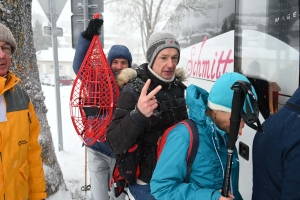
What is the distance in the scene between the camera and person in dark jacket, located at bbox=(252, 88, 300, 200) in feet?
3.57

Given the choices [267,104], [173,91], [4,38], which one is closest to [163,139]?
[173,91]

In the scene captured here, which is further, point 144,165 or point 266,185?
point 144,165

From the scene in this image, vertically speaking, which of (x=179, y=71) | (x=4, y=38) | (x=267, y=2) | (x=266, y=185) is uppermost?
(x=267, y=2)

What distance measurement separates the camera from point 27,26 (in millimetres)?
3500

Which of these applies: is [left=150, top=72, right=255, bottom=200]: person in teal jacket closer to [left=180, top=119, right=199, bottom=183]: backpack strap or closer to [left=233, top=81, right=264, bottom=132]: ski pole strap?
[left=180, top=119, right=199, bottom=183]: backpack strap

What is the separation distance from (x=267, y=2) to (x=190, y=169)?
5.10 feet

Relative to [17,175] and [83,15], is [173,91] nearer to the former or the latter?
[17,175]

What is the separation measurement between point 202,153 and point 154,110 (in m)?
0.46

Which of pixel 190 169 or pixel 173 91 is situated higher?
pixel 173 91

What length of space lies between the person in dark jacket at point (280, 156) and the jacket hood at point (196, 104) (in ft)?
1.12

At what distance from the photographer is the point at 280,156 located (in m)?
1.17

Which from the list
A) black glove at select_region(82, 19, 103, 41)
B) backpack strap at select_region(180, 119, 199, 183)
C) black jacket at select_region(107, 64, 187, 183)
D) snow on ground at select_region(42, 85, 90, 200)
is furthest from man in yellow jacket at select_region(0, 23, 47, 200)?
snow on ground at select_region(42, 85, 90, 200)

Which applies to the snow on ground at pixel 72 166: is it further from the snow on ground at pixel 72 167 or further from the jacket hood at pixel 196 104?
the jacket hood at pixel 196 104

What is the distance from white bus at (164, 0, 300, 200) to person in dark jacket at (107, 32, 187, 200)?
719mm
